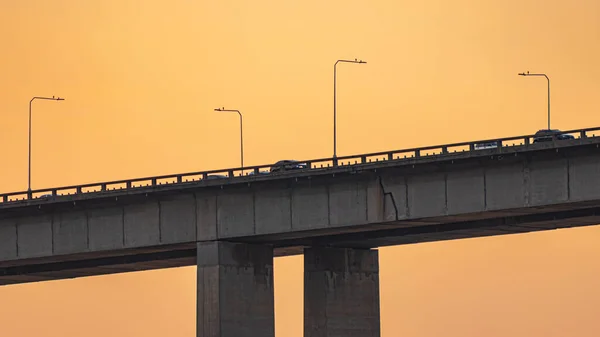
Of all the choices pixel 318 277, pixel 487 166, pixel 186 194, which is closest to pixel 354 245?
pixel 318 277

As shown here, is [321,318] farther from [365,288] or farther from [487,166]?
[487,166]

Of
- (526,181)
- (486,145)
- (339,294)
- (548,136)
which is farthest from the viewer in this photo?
(339,294)

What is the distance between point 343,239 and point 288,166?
969cm

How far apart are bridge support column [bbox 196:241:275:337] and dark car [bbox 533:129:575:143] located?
23.9 meters

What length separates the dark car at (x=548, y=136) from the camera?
379 ft

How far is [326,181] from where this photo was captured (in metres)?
125

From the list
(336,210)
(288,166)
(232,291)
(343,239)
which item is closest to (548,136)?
(336,210)

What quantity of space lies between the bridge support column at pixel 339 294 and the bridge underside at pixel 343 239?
0.98 m

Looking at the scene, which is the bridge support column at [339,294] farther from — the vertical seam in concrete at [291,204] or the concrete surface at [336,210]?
the vertical seam in concrete at [291,204]

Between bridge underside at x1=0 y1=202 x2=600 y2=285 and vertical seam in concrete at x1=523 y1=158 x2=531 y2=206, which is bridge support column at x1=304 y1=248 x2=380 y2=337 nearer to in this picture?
bridge underside at x1=0 y1=202 x2=600 y2=285

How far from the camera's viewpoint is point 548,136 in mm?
115812

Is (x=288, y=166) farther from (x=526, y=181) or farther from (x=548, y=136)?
(x=548, y=136)

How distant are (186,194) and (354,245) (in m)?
14.4

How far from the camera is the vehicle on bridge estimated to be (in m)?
129
